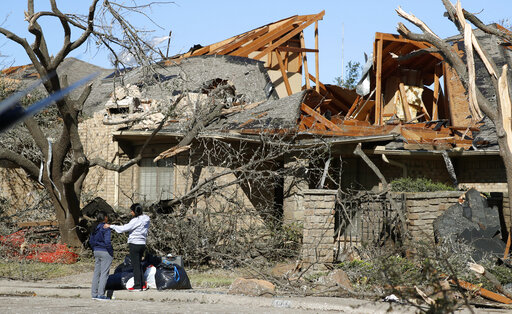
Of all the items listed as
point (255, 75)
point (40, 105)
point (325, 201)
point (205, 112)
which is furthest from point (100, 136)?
point (40, 105)

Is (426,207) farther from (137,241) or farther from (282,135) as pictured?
(137,241)

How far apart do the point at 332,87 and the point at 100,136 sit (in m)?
8.42

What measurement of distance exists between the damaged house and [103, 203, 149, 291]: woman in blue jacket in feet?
10.3

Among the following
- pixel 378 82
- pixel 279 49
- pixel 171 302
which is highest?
pixel 279 49

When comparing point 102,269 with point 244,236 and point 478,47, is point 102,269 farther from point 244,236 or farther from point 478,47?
point 478,47

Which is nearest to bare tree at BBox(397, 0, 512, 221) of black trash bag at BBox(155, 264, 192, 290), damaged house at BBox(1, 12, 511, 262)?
damaged house at BBox(1, 12, 511, 262)

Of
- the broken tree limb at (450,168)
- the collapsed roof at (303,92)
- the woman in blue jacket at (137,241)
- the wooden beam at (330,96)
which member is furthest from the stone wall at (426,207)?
the wooden beam at (330,96)

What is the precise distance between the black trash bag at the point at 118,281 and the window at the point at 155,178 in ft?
21.9

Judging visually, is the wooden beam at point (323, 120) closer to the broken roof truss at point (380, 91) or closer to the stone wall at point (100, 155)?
the broken roof truss at point (380, 91)

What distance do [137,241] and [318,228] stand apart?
3.39 metres

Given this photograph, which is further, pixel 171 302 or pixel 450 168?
pixel 450 168

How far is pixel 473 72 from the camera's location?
10.8 meters

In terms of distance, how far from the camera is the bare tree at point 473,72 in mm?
10156

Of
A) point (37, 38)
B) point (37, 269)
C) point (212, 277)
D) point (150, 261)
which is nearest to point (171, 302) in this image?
point (150, 261)
